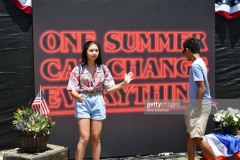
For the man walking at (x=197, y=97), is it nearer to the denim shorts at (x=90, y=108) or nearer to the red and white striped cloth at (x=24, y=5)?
the denim shorts at (x=90, y=108)

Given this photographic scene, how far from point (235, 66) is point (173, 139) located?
5.95 ft

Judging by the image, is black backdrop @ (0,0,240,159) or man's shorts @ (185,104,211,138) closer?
man's shorts @ (185,104,211,138)

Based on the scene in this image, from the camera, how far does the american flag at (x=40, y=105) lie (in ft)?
17.2

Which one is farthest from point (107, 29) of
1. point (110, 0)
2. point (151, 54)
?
point (151, 54)

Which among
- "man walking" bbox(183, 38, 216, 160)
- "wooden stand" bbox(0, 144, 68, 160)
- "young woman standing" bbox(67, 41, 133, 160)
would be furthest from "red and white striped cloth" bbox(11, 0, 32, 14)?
"man walking" bbox(183, 38, 216, 160)

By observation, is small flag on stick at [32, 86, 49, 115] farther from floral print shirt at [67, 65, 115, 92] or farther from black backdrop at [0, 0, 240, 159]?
floral print shirt at [67, 65, 115, 92]

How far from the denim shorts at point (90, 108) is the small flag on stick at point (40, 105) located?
0.86 meters

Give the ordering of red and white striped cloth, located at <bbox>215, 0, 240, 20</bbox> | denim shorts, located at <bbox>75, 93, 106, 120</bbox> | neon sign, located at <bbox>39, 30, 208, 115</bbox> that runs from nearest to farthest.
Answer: denim shorts, located at <bbox>75, 93, 106, 120</bbox>
neon sign, located at <bbox>39, 30, 208, 115</bbox>
red and white striped cloth, located at <bbox>215, 0, 240, 20</bbox>

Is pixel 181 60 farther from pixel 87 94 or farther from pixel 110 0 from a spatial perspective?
pixel 87 94

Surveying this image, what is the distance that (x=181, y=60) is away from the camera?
6137 mm

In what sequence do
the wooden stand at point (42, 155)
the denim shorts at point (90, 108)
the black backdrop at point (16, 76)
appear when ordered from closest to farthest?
the denim shorts at point (90, 108), the wooden stand at point (42, 155), the black backdrop at point (16, 76)

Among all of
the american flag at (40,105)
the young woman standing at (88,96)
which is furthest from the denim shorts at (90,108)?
the american flag at (40,105)

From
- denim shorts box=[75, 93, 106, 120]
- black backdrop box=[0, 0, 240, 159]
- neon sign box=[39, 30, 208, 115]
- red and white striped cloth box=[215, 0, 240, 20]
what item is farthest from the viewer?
red and white striped cloth box=[215, 0, 240, 20]

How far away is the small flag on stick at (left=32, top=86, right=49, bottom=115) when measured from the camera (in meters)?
5.25
